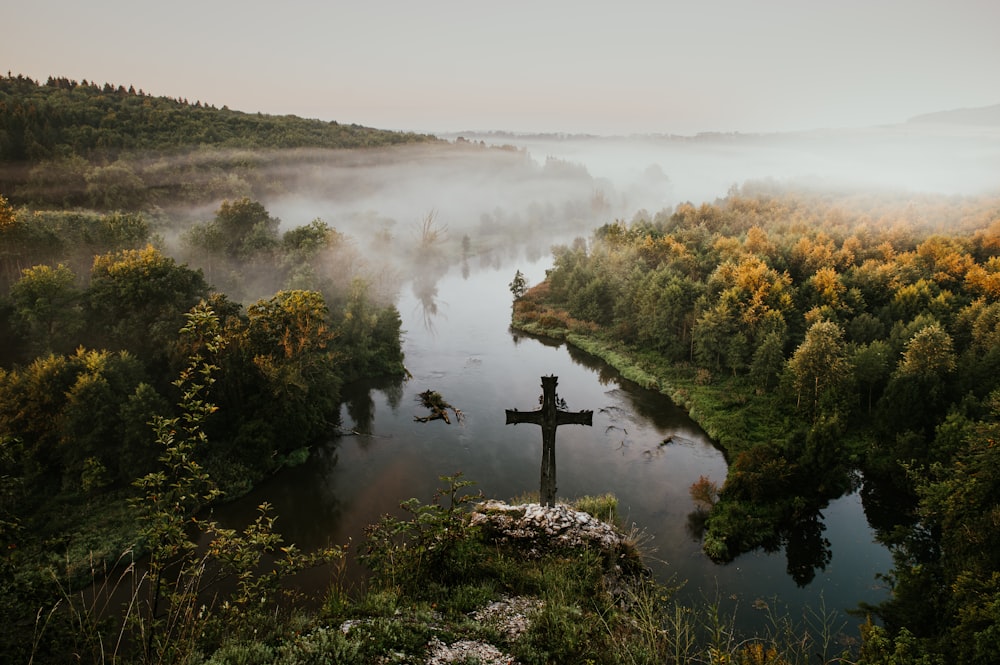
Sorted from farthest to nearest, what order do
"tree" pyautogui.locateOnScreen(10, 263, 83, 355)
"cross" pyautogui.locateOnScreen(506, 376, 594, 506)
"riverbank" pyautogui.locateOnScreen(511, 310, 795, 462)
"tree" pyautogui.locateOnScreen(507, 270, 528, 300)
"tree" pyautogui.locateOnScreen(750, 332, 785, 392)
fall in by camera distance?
"tree" pyautogui.locateOnScreen(507, 270, 528, 300), "tree" pyautogui.locateOnScreen(750, 332, 785, 392), "riverbank" pyautogui.locateOnScreen(511, 310, 795, 462), "tree" pyautogui.locateOnScreen(10, 263, 83, 355), "cross" pyautogui.locateOnScreen(506, 376, 594, 506)

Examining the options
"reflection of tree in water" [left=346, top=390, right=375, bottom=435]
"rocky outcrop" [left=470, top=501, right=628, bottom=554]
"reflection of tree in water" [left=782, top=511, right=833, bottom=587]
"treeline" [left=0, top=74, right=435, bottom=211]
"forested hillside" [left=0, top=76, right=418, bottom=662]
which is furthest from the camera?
"treeline" [left=0, top=74, right=435, bottom=211]

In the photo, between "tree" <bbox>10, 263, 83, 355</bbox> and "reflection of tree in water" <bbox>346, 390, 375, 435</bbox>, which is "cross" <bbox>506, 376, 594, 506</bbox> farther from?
"tree" <bbox>10, 263, 83, 355</bbox>

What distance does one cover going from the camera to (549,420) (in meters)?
15.6

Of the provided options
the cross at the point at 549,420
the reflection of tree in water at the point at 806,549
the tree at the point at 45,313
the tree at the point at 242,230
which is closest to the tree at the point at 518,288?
the tree at the point at 242,230

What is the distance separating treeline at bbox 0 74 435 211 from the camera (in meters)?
42.8

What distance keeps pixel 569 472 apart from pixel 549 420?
9281mm

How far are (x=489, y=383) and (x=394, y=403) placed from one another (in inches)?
269

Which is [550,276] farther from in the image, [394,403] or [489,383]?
[394,403]

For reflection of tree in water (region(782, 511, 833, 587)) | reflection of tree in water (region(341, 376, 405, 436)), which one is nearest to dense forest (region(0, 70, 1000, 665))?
reflection of tree in water (region(782, 511, 833, 587))

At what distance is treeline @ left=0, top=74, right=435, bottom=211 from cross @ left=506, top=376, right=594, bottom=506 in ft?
154

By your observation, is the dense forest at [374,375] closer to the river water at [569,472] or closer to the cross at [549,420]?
the river water at [569,472]

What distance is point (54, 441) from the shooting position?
1975 centimetres

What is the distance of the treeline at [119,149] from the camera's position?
4275 centimetres

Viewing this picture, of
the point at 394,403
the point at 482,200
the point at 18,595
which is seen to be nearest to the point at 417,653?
the point at 18,595
